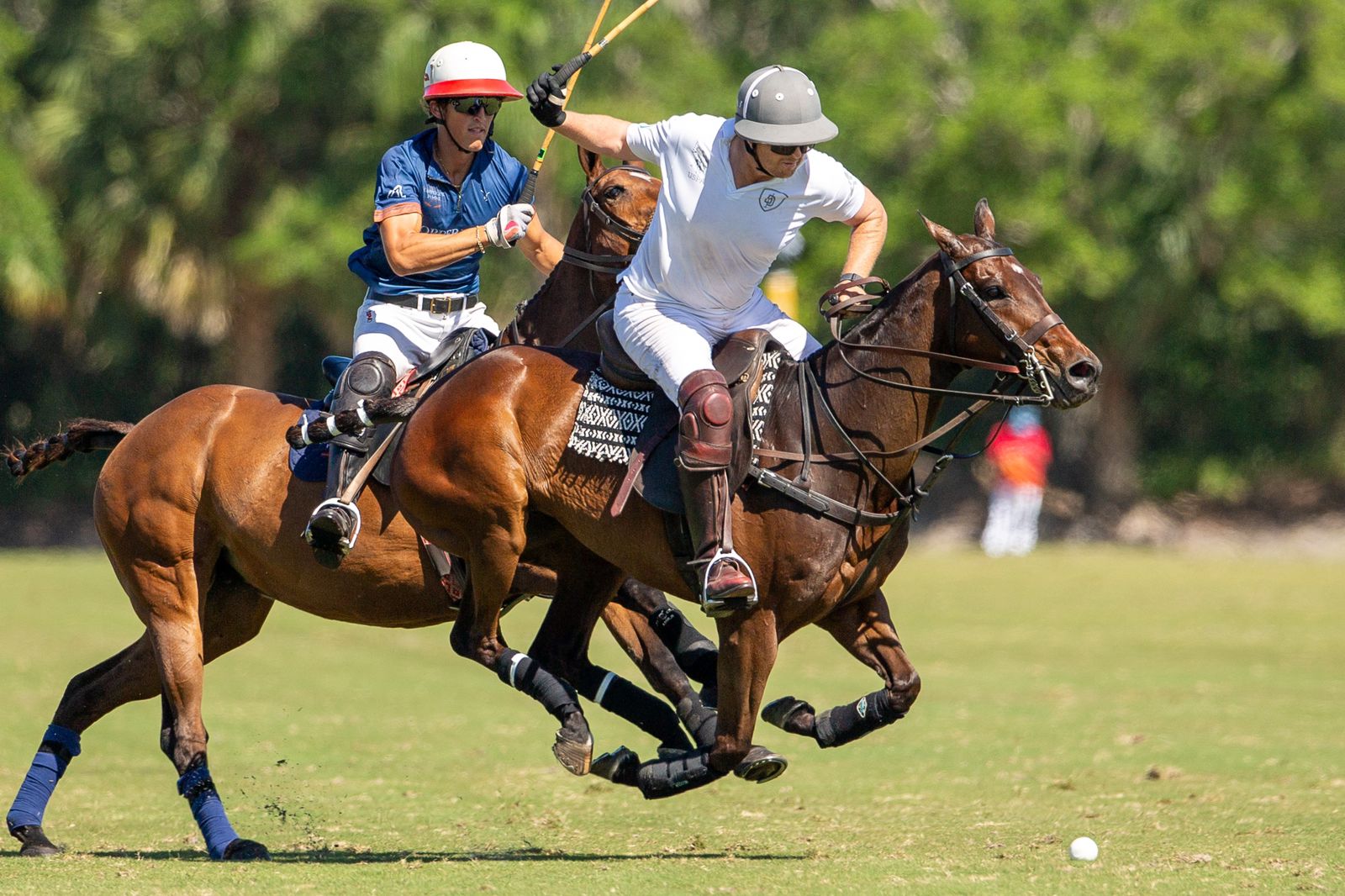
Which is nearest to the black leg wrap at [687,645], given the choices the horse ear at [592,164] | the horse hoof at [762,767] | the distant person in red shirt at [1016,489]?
the horse hoof at [762,767]

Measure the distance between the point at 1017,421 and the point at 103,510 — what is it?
21.0m

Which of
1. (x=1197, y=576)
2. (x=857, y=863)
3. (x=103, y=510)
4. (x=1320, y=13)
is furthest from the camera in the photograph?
(x=1320, y=13)

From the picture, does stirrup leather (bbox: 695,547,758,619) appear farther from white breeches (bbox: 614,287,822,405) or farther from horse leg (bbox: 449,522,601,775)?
horse leg (bbox: 449,522,601,775)

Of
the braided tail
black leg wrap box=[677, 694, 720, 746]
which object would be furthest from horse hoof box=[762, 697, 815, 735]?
the braided tail

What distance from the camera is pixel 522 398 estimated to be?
292 inches

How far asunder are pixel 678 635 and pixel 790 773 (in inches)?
113

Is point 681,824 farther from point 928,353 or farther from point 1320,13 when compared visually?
point 1320,13

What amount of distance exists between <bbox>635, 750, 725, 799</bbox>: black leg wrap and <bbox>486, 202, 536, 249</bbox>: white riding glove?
6.99ft

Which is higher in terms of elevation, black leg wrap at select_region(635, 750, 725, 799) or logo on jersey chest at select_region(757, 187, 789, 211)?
logo on jersey chest at select_region(757, 187, 789, 211)

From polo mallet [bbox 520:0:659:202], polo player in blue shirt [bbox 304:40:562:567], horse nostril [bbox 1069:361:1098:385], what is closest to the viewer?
horse nostril [bbox 1069:361:1098:385]

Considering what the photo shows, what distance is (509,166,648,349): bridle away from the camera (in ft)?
26.9

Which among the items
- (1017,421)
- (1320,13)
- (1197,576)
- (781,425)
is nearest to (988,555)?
(1017,421)

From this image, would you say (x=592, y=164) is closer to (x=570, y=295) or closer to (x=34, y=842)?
(x=570, y=295)

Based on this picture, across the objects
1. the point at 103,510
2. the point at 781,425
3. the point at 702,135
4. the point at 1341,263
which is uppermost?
the point at 1341,263
